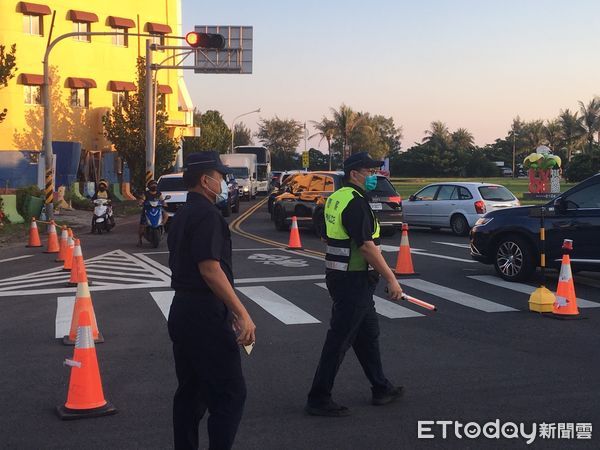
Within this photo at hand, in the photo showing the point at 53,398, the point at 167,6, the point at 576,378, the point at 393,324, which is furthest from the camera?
the point at 167,6

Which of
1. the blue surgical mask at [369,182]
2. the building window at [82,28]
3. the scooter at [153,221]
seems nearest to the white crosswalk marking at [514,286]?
the blue surgical mask at [369,182]

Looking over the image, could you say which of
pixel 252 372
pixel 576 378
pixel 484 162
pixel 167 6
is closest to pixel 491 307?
pixel 576 378

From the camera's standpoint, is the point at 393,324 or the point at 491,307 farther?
the point at 491,307

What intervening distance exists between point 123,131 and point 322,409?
3696 cm

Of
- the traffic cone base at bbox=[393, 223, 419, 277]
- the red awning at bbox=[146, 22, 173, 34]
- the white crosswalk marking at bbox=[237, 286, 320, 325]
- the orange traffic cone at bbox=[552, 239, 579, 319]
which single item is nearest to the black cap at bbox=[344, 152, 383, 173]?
the white crosswalk marking at bbox=[237, 286, 320, 325]

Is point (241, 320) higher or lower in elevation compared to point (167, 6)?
lower

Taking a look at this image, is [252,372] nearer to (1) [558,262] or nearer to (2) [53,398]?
(2) [53,398]

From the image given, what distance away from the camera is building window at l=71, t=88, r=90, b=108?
42625 mm

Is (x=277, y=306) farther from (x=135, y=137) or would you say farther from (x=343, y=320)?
(x=135, y=137)

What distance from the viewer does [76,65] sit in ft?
138

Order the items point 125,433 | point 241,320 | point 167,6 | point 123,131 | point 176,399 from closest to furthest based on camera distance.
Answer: point 241,320 → point 176,399 → point 125,433 → point 123,131 → point 167,6

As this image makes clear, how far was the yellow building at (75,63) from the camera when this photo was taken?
38.1 meters

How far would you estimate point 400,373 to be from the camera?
700 centimetres

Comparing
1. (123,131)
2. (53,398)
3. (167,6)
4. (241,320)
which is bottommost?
(53,398)
